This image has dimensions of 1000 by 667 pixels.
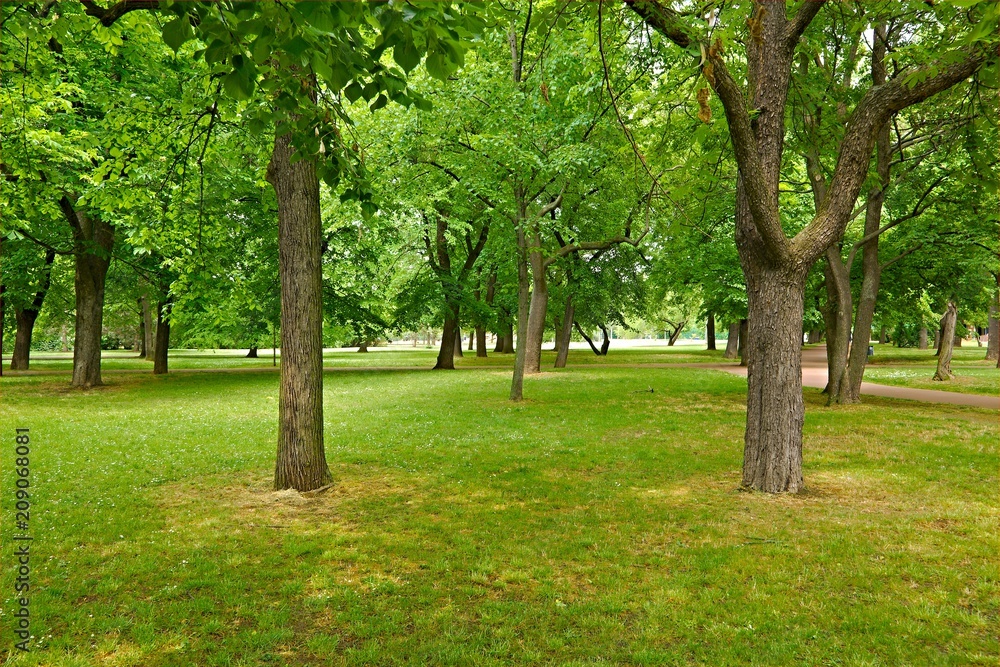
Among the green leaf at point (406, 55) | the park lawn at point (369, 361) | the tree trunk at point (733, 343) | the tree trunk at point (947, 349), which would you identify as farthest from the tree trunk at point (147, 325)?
the tree trunk at point (947, 349)

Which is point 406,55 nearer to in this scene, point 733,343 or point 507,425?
point 507,425

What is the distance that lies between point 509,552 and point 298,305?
3.97 meters

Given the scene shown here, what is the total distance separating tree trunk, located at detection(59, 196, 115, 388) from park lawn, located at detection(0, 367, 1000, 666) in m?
8.28

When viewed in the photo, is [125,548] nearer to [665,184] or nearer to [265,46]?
[265,46]

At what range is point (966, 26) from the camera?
18.7ft

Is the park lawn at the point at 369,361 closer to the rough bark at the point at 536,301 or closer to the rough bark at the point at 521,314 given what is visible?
the rough bark at the point at 536,301

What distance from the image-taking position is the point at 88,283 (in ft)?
59.2

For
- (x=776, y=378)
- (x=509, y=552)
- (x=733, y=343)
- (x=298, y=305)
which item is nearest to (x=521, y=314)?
(x=776, y=378)

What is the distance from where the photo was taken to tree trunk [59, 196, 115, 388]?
701 inches

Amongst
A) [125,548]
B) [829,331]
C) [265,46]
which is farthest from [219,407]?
[829,331]

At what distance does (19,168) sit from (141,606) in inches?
306

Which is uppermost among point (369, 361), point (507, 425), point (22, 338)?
Result: point (22, 338)

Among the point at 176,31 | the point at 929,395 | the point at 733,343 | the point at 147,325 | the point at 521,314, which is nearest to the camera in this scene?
the point at 176,31
